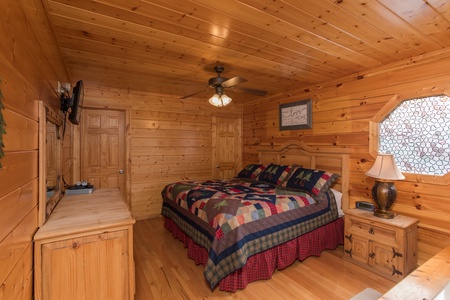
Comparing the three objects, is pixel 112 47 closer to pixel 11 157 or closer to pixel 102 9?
pixel 102 9

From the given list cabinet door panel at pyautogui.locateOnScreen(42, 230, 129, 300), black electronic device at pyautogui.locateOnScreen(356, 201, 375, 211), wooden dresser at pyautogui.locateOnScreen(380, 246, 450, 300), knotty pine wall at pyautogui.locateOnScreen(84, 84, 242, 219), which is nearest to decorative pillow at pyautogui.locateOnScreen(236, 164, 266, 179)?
knotty pine wall at pyautogui.locateOnScreen(84, 84, 242, 219)

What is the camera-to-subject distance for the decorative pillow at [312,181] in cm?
303

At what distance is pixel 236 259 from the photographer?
210cm

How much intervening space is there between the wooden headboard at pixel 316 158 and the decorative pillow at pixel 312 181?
0.22 metres

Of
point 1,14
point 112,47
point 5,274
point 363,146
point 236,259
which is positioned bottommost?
point 236,259

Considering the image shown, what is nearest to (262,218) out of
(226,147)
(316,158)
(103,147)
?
(316,158)

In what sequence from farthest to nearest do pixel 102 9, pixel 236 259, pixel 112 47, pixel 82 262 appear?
1. pixel 112 47
2. pixel 236 259
3. pixel 102 9
4. pixel 82 262

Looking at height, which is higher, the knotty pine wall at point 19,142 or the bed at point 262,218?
the knotty pine wall at point 19,142

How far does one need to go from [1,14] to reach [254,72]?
2604mm

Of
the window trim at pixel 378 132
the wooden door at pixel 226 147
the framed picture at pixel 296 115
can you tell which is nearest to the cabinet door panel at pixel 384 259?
the window trim at pixel 378 132

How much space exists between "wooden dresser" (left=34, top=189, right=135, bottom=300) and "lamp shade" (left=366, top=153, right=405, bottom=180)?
2.52 m

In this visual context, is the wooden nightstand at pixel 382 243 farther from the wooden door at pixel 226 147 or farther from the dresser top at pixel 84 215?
the wooden door at pixel 226 147

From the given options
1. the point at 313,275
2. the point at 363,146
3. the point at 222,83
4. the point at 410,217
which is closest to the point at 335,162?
the point at 363,146

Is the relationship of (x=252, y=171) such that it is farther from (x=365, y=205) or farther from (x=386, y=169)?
(x=386, y=169)
